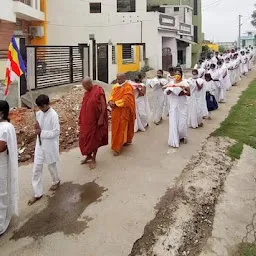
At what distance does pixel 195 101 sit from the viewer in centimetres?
991

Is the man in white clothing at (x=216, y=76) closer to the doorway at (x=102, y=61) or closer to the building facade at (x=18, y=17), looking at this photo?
the doorway at (x=102, y=61)

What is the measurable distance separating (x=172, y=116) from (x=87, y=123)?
7.01 ft

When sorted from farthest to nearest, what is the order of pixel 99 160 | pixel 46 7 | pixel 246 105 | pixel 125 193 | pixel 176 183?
1. pixel 46 7
2. pixel 246 105
3. pixel 99 160
4. pixel 176 183
5. pixel 125 193

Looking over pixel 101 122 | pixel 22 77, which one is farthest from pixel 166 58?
pixel 101 122

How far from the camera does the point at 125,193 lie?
18.6ft

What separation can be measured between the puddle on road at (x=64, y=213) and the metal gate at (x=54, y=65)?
21.9 feet

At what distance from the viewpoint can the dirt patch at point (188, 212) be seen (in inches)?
175

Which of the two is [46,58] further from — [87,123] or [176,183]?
[176,183]

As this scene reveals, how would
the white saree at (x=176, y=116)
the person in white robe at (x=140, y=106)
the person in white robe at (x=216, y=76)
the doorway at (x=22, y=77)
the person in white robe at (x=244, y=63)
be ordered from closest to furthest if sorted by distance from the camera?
1. the white saree at (x=176, y=116)
2. the person in white robe at (x=140, y=106)
3. the doorway at (x=22, y=77)
4. the person in white robe at (x=216, y=76)
5. the person in white robe at (x=244, y=63)

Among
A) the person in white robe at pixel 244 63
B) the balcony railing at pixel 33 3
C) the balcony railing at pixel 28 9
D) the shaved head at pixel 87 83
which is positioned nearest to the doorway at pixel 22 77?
the shaved head at pixel 87 83

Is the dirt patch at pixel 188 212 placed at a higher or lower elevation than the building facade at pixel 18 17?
lower

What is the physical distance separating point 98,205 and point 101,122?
5.26 feet

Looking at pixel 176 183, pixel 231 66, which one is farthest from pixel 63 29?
pixel 176 183

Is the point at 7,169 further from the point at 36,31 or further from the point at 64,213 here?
the point at 36,31
